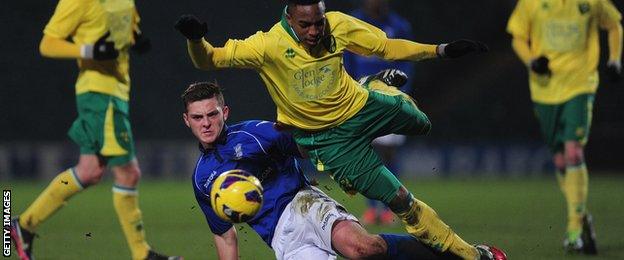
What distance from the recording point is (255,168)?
6.38m

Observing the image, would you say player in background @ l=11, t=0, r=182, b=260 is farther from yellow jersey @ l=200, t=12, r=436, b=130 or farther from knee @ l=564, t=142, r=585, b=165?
knee @ l=564, t=142, r=585, b=165

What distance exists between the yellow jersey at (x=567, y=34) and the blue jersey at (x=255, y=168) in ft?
10.9

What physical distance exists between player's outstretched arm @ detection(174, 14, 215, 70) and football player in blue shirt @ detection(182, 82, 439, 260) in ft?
0.93

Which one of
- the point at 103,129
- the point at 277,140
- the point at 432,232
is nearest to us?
the point at 432,232

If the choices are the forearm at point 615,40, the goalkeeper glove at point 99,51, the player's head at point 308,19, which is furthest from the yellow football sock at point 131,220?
the forearm at point 615,40

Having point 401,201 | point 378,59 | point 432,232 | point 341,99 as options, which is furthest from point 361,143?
point 378,59

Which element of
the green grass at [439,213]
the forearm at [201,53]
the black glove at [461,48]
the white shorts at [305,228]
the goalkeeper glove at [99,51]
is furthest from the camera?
the green grass at [439,213]

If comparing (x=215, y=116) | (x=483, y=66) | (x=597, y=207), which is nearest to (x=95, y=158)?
(x=215, y=116)

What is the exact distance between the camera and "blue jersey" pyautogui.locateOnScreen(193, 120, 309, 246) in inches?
249

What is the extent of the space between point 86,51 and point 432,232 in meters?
2.54

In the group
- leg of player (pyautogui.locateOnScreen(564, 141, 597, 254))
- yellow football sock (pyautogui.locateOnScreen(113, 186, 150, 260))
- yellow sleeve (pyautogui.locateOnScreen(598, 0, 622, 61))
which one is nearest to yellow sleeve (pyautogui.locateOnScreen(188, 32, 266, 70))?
yellow football sock (pyautogui.locateOnScreen(113, 186, 150, 260))

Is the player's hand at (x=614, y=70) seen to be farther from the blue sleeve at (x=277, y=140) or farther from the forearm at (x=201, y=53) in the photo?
the forearm at (x=201, y=53)

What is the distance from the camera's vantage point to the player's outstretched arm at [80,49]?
7.15 meters
